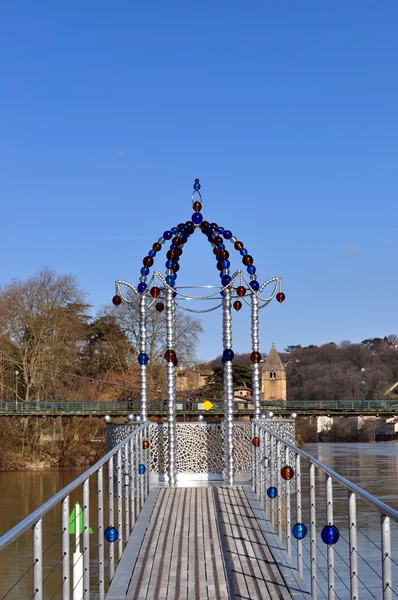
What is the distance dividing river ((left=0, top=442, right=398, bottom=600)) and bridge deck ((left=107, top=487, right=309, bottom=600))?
7.32 ft

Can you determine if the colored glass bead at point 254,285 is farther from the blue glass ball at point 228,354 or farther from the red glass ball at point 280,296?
the blue glass ball at point 228,354

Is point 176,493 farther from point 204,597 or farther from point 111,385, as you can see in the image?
point 111,385

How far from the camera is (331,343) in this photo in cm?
12288

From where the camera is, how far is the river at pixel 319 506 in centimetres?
1809

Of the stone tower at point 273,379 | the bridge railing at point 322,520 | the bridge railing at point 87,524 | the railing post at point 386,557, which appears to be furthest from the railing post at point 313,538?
the stone tower at point 273,379

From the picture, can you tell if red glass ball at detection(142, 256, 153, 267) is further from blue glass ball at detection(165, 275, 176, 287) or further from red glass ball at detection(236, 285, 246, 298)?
red glass ball at detection(236, 285, 246, 298)

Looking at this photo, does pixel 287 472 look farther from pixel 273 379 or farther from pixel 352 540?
pixel 273 379

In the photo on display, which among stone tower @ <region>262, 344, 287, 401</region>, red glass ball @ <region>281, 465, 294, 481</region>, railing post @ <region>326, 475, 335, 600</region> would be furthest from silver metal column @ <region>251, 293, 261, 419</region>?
stone tower @ <region>262, 344, 287, 401</region>

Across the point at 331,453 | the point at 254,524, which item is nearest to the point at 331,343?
the point at 331,453

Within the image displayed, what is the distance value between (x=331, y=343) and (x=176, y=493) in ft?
368

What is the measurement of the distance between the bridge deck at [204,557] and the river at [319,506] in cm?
223

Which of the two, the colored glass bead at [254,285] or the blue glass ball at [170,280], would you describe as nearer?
the colored glass bead at [254,285]

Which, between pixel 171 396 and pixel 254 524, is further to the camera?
pixel 171 396

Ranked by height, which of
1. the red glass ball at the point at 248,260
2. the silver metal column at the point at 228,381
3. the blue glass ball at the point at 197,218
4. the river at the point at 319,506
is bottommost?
the river at the point at 319,506
